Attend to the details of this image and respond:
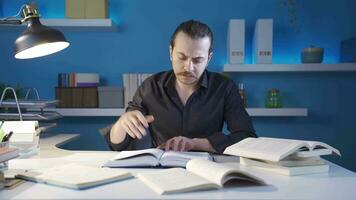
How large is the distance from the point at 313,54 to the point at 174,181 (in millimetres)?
2133

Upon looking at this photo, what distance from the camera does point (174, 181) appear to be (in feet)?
3.21

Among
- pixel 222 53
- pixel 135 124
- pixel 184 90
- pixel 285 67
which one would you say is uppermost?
pixel 222 53

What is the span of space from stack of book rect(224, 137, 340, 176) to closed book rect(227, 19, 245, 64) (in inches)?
62.5

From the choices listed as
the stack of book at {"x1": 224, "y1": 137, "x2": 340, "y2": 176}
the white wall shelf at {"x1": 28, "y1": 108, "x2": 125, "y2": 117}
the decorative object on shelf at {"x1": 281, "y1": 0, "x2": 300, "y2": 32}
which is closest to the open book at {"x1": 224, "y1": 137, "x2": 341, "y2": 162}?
the stack of book at {"x1": 224, "y1": 137, "x2": 340, "y2": 176}

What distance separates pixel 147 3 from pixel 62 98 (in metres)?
0.97

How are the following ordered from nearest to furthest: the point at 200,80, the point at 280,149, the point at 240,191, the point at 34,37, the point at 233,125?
1. the point at 240,191
2. the point at 280,149
3. the point at 34,37
4. the point at 233,125
5. the point at 200,80

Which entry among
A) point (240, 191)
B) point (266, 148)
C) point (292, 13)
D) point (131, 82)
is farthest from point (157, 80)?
point (292, 13)

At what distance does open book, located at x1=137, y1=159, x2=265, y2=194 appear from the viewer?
927mm

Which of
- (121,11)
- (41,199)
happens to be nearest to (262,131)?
(121,11)

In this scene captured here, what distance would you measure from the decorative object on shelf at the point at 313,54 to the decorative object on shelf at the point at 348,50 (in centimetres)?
21

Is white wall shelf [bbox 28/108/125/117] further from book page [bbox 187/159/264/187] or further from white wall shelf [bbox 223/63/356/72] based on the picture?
book page [bbox 187/159/264/187]

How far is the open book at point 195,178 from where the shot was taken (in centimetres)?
93

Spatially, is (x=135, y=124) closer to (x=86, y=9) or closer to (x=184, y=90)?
(x=184, y=90)

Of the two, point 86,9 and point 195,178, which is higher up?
point 86,9
